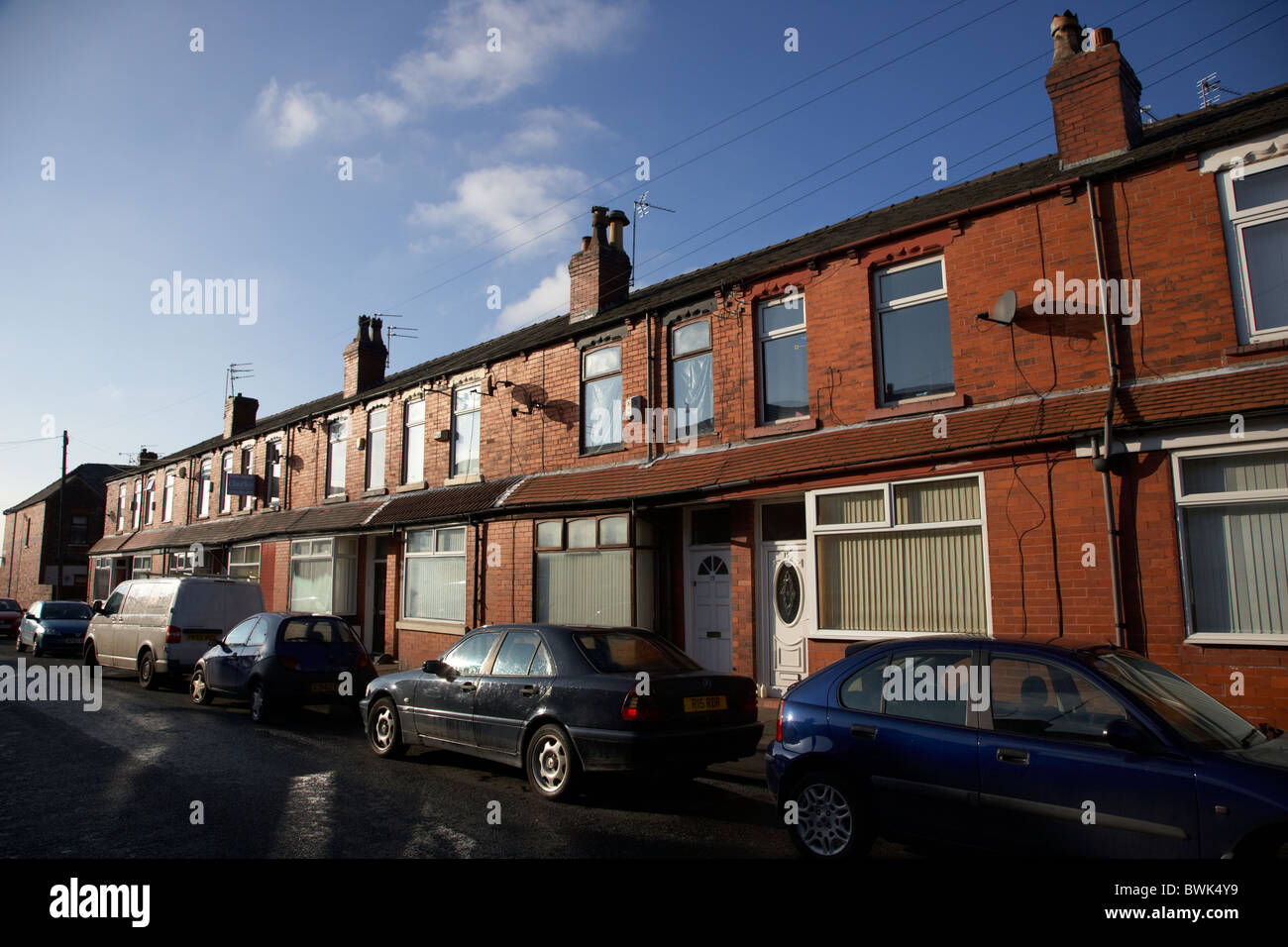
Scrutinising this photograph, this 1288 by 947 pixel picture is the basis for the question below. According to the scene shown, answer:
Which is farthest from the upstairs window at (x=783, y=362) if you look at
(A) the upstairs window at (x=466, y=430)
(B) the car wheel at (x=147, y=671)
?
(B) the car wheel at (x=147, y=671)

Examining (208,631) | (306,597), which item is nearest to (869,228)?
(208,631)

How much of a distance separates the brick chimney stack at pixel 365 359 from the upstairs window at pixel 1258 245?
773 inches

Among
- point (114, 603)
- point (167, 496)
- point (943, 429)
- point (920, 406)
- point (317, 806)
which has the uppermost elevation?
point (167, 496)

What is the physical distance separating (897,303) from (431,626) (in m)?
11.5

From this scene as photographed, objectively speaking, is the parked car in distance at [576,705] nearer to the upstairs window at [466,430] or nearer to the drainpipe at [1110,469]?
the drainpipe at [1110,469]

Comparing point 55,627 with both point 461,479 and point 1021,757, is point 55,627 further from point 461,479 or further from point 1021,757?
point 1021,757

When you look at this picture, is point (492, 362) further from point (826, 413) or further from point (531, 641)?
point (531, 641)

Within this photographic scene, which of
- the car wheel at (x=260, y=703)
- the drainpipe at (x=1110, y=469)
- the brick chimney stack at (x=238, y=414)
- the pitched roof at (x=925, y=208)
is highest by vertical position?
the brick chimney stack at (x=238, y=414)

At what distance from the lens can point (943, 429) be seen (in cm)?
980

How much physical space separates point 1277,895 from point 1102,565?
4905 millimetres

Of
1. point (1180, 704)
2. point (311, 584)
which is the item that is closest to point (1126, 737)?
point (1180, 704)

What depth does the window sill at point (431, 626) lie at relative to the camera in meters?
16.4

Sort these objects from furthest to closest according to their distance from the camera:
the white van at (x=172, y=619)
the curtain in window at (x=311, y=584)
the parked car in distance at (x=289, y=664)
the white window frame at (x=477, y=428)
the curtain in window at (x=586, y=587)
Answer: the curtain in window at (x=311, y=584) < the white window frame at (x=477, y=428) < the white van at (x=172, y=619) < the curtain in window at (x=586, y=587) < the parked car in distance at (x=289, y=664)

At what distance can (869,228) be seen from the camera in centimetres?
1168
